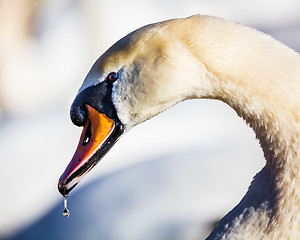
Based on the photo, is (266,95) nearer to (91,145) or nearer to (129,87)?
(129,87)

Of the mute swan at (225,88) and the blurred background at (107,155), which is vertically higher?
the mute swan at (225,88)

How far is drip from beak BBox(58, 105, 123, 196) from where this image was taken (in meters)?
1.61

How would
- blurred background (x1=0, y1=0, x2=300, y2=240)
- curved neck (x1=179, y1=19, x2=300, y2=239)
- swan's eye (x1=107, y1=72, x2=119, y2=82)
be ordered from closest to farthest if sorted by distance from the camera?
curved neck (x1=179, y1=19, x2=300, y2=239)
swan's eye (x1=107, y1=72, x2=119, y2=82)
blurred background (x1=0, y1=0, x2=300, y2=240)

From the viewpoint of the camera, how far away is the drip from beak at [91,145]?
161 cm

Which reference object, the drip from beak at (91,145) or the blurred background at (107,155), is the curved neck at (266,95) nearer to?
the drip from beak at (91,145)

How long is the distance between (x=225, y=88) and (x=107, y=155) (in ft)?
8.92

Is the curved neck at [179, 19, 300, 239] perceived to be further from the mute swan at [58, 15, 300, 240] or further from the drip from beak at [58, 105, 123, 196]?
the drip from beak at [58, 105, 123, 196]

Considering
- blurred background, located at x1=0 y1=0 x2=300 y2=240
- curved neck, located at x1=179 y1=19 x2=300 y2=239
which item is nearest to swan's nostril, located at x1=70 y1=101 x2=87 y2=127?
curved neck, located at x1=179 y1=19 x2=300 y2=239

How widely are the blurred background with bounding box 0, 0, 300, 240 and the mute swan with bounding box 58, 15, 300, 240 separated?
2214 millimetres

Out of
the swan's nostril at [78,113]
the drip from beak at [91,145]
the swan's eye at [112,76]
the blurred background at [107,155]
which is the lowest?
the blurred background at [107,155]

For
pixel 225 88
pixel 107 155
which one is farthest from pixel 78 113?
pixel 107 155

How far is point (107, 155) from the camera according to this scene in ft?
13.4

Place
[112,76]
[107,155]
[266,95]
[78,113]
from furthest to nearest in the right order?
[107,155] → [78,113] → [112,76] → [266,95]

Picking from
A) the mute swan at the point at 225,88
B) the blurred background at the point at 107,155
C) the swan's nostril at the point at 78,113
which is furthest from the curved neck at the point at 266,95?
the blurred background at the point at 107,155
